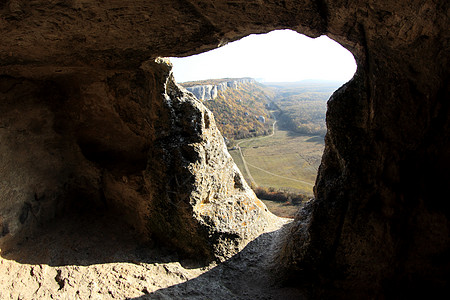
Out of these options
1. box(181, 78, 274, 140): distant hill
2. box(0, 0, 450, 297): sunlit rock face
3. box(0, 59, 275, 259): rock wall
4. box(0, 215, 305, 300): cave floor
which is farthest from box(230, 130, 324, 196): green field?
box(0, 0, 450, 297): sunlit rock face

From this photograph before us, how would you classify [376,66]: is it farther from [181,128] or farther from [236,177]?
[236,177]

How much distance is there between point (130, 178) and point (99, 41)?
2917 mm

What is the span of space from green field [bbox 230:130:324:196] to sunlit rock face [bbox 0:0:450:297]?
1888 centimetres

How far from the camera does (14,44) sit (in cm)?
368

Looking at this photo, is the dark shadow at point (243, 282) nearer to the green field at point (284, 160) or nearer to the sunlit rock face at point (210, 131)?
the sunlit rock face at point (210, 131)

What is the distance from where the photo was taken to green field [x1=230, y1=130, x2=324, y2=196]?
2638cm

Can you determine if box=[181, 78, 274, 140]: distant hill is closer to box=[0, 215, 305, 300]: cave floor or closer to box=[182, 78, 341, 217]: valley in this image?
box=[182, 78, 341, 217]: valley

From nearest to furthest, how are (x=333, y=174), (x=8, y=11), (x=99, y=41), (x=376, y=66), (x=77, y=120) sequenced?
(x=8, y=11)
(x=376, y=66)
(x=99, y=41)
(x=333, y=174)
(x=77, y=120)

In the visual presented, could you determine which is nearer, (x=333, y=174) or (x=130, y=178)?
Answer: (x=333, y=174)

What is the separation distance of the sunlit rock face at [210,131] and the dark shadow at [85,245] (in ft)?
0.95

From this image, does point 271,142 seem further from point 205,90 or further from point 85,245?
point 85,245

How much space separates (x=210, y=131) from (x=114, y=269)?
10.6 ft

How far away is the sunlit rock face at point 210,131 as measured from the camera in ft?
10.6

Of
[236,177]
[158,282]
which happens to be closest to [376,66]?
[236,177]
